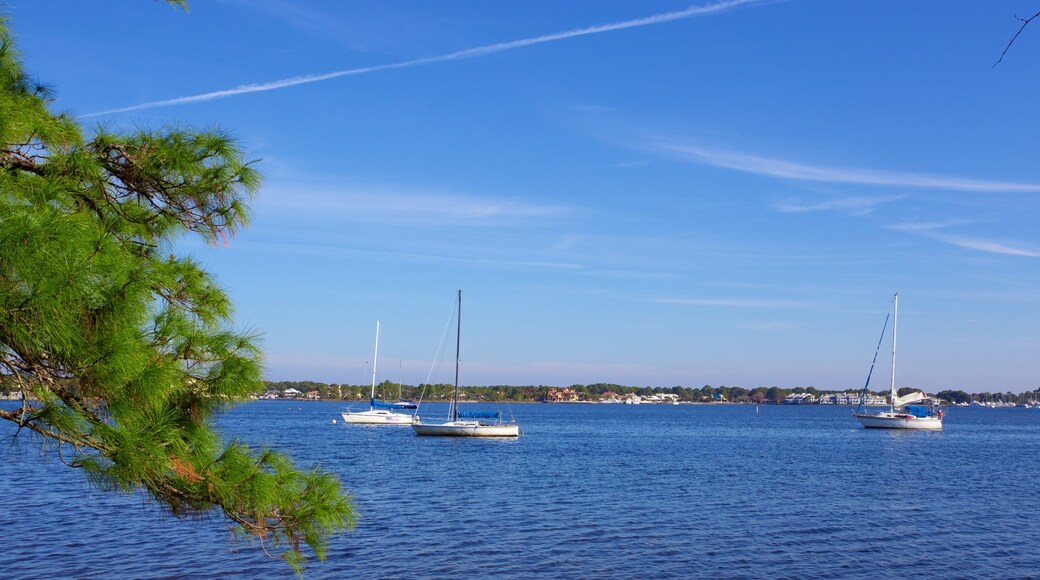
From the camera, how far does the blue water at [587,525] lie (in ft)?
61.1

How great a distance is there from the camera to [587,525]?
24172 mm

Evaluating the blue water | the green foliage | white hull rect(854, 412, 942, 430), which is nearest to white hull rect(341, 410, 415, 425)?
the blue water

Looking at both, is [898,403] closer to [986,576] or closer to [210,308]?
[986,576]

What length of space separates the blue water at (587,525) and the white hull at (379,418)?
125 feet

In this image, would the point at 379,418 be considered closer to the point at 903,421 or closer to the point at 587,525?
the point at 903,421

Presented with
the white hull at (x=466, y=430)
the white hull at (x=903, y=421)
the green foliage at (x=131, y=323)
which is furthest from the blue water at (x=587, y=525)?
the white hull at (x=903, y=421)

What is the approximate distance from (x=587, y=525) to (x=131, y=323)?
21209 mm

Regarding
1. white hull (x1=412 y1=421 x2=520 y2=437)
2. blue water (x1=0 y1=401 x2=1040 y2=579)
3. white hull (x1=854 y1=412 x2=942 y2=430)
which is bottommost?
blue water (x1=0 y1=401 x2=1040 y2=579)

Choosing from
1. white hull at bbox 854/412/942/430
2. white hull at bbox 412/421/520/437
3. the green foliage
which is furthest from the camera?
white hull at bbox 854/412/942/430

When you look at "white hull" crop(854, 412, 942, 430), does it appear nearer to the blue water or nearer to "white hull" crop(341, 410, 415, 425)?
the blue water

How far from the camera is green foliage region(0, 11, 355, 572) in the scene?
155 inches

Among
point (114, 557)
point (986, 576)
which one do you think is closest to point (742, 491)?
point (986, 576)

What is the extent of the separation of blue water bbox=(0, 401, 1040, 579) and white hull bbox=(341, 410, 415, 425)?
3806 centimetres

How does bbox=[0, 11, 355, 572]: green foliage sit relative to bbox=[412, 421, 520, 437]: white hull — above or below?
above
